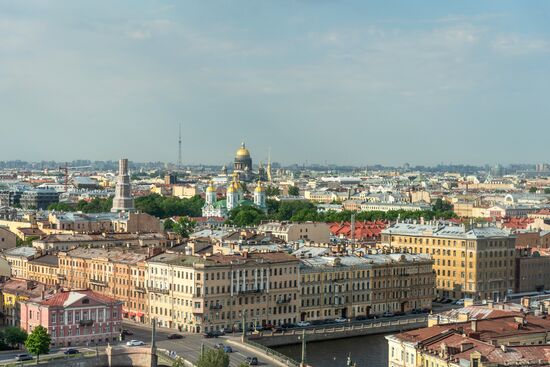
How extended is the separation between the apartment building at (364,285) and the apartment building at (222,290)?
161cm

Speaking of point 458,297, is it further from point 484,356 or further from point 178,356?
point 484,356

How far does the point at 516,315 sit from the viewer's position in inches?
1934

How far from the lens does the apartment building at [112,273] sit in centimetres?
7125

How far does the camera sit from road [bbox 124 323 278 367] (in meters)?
56.5

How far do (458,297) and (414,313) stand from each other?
8.90m

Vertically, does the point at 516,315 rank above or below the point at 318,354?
above

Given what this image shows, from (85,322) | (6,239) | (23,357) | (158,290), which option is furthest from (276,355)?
(6,239)

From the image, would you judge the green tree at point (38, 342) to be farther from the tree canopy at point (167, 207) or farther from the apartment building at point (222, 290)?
the tree canopy at point (167, 207)

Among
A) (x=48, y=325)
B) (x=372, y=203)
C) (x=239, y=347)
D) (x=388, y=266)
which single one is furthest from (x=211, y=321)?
(x=372, y=203)

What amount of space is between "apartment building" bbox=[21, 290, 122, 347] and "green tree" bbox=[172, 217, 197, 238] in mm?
48853

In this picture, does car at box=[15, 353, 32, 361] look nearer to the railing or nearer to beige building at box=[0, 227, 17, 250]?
the railing

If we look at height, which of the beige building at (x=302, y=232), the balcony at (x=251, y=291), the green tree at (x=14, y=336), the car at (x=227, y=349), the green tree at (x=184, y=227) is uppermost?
the beige building at (x=302, y=232)

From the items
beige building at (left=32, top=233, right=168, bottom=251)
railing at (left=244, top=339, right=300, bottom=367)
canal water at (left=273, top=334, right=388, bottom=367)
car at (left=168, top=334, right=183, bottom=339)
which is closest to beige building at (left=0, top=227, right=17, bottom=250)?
beige building at (left=32, top=233, right=168, bottom=251)

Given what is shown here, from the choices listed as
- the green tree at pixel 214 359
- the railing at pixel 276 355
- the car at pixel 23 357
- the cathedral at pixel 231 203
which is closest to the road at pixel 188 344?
the railing at pixel 276 355
